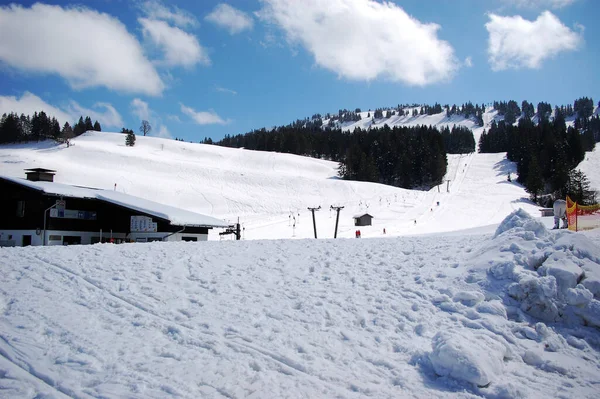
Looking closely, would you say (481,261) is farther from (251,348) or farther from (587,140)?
(587,140)

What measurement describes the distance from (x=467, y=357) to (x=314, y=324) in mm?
2932

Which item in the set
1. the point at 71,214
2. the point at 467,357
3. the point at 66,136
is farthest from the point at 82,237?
the point at 66,136

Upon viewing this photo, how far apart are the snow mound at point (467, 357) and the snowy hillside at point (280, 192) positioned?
119 feet

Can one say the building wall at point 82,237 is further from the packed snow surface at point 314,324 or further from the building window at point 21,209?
the packed snow surface at point 314,324

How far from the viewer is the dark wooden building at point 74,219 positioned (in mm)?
26172

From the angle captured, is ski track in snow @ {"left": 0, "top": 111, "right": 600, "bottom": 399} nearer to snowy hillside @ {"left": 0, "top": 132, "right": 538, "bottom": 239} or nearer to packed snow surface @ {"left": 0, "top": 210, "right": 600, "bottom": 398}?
packed snow surface @ {"left": 0, "top": 210, "right": 600, "bottom": 398}

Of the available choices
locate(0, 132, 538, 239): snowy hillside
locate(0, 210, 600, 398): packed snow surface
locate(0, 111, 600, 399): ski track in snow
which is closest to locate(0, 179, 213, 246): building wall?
locate(0, 111, 600, 399): ski track in snow

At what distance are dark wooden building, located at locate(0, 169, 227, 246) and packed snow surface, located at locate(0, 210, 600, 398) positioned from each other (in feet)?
50.1

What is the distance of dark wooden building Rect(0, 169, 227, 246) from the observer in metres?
26.2

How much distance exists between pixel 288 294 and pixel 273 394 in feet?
12.9

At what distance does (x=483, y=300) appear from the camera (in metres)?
8.95

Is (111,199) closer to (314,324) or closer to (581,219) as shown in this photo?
(314,324)

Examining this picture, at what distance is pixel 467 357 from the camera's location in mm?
6492

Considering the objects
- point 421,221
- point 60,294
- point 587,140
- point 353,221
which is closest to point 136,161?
point 353,221
